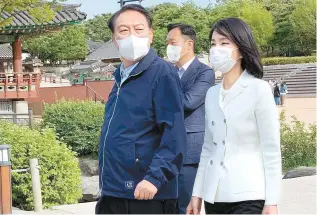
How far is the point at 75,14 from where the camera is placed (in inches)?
862

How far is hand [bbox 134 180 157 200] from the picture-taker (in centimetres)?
281

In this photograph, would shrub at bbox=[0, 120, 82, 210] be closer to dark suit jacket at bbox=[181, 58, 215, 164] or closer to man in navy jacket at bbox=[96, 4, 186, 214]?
dark suit jacket at bbox=[181, 58, 215, 164]

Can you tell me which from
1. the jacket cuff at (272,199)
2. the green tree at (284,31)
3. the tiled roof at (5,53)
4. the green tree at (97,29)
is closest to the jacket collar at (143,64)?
the jacket cuff at (272,199)

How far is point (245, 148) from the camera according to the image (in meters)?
2.83

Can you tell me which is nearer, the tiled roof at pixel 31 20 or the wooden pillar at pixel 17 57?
the tiled roof at pixel 31 20

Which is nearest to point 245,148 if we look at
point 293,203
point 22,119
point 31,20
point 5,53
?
point 293,203

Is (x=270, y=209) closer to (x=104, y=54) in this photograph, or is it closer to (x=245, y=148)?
(x=245, y=148)

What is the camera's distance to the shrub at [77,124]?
13750mm

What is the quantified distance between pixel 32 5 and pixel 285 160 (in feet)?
25.7

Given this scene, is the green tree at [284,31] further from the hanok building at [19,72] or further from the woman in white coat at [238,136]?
the woman in white coat at [238,136]

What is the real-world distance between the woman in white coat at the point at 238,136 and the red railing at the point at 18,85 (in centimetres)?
1789

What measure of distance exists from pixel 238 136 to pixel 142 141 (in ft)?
1.49

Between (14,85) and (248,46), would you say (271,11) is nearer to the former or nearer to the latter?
(14,85)

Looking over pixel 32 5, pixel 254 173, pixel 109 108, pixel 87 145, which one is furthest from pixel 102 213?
pixel 32 5
